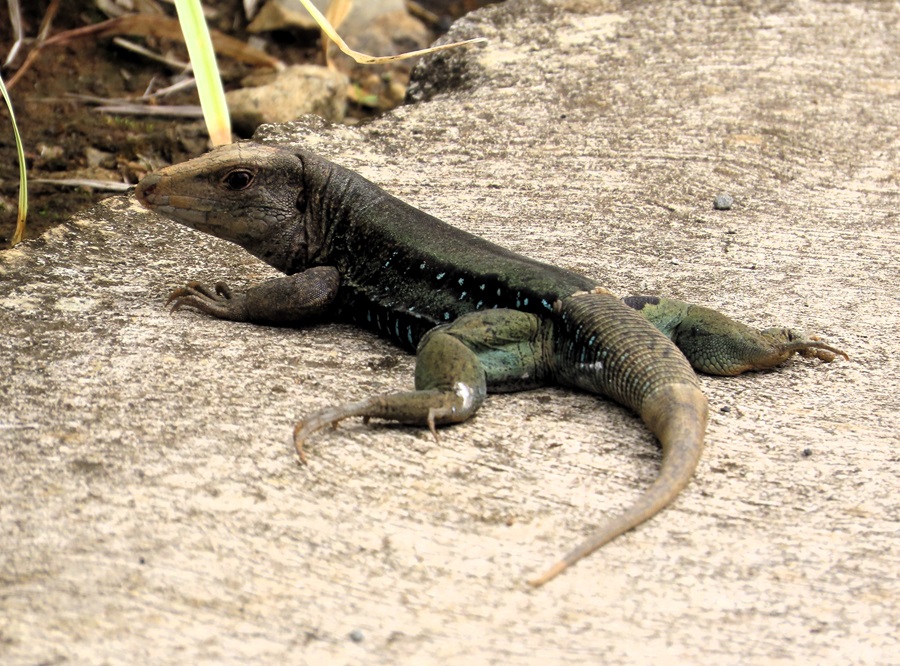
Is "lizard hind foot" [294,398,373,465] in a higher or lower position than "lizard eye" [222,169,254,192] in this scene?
lower

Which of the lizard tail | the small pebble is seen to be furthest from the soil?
the lizard tail

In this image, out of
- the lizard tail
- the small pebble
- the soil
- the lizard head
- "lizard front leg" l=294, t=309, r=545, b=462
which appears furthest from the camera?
the soil

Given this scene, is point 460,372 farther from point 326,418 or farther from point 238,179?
point 238,179

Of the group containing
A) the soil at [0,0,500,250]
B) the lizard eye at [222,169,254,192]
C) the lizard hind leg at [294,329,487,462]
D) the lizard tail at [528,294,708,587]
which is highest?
the lizard eye at [222,169,254,192]

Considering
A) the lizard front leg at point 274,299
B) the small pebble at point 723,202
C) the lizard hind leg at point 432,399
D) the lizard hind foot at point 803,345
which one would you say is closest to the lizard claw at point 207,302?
the lizard front leg at point 274,299

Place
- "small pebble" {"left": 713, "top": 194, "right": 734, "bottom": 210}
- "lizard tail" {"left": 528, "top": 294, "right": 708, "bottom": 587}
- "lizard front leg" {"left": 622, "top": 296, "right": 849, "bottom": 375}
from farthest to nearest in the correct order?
"small pebble" {"left": 713, "top": 194, "right": 734, "bottom": 210} → "lizard front leg" {"left": 622, "top": 296, "right": 849, "bottom": 375} → "lizard tail" {"left": 528, "top": 294, "right": 708, "bottom": 587}

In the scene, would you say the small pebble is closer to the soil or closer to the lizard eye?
the lizard eye

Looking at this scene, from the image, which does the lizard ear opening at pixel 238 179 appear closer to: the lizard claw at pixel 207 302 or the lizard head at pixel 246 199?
the lizard head at pixel 246 199
